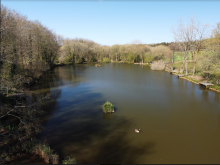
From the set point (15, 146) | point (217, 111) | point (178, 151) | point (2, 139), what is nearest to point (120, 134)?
point (178, 151)

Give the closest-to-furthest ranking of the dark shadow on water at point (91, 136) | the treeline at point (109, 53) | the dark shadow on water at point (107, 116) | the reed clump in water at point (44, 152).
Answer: the reed clump in water at point (44, 152) < the dark shadow on water at point (91, 136) < the dark shadow on water at point (107, 116) < the treeline at point (109, 53)

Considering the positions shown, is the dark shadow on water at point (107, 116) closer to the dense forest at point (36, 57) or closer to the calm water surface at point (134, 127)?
the calm water surface at point (134, 127)

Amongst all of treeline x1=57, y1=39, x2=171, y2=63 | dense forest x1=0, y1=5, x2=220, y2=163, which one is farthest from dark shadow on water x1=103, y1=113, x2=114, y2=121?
treeline x1=57, y1=39, x2=171, y2=63

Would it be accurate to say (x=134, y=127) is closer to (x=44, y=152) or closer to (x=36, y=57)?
(x=44, y=152)

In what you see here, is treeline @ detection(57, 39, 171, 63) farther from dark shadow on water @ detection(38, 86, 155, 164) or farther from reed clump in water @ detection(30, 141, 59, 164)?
A: reed clump in water @ detection(30, 141, 59, 164)

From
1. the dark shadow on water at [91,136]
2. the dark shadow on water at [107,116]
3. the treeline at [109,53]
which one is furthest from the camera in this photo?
the treeline at [109,53]

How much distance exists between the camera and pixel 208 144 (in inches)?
236

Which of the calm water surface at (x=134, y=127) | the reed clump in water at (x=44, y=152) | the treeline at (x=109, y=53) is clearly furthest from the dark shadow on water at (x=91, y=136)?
the treeline at (x=109, y=53)

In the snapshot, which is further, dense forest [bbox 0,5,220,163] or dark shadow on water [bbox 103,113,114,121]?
dark shadow on water [bbox 103,113,114,121]

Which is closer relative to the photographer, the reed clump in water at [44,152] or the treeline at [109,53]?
the reed clump in water at [44,152]

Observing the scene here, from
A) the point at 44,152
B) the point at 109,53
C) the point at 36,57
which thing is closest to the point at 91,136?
the point at 44,152

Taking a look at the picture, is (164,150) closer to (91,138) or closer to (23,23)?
(91,138)

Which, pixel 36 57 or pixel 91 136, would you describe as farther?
pixel 36 57

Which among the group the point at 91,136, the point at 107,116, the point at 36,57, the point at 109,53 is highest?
the point at 109,53
